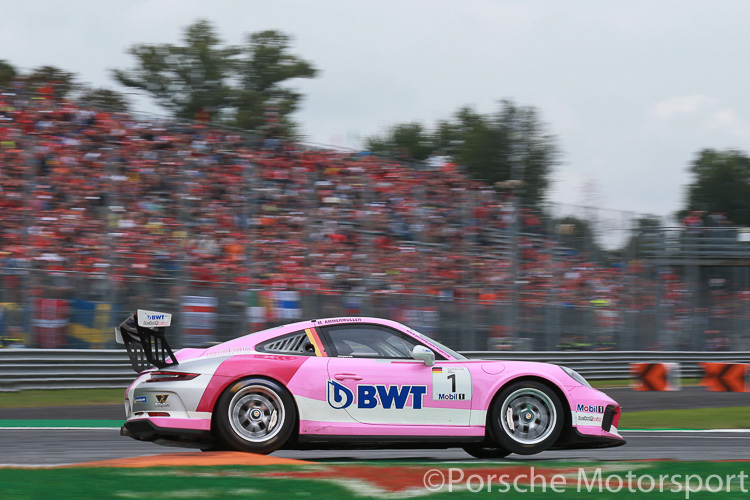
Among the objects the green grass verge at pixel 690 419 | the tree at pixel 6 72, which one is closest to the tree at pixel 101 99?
the tree at pixel 6 72

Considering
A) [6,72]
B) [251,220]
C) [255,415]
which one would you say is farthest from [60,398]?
[6,72]

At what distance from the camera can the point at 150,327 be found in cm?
754

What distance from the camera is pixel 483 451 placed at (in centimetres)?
786

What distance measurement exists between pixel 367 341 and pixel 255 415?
3.69 feet

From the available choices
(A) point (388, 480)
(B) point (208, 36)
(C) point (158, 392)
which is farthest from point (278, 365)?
(B) point (208, 36)

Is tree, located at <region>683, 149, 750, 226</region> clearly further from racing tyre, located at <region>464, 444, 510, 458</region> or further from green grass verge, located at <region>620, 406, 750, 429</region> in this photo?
racing tyre, located at <region>464, 444, 510, 458</region>

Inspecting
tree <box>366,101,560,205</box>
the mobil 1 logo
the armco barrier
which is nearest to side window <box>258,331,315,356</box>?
the mobil 1 logo

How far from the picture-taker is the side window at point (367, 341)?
25.2ft

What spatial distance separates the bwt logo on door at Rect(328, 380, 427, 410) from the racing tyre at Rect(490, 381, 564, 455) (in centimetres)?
64

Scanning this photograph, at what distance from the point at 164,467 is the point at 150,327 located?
4.96 feet

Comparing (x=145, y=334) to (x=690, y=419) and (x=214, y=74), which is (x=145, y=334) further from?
(x=214, y=74)

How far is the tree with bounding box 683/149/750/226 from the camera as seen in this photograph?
57125 mm

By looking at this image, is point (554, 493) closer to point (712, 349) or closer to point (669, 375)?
point (669, 375)

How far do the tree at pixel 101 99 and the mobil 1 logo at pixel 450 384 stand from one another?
1460 centimetres
